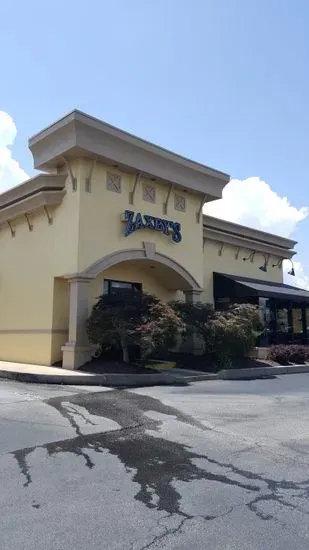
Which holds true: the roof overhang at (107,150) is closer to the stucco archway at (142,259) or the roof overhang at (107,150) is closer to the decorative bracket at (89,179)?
the decorative bracket at (89,179)

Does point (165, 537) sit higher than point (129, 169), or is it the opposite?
point (129, 169)

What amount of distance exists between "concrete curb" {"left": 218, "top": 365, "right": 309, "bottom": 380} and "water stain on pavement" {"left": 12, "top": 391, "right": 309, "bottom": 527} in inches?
288

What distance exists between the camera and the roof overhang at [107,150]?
1645 cm

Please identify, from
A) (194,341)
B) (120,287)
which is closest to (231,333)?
(194,341)

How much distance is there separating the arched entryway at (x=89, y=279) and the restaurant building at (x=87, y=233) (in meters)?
0.03

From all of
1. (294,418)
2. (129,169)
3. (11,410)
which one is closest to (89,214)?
(129,169)

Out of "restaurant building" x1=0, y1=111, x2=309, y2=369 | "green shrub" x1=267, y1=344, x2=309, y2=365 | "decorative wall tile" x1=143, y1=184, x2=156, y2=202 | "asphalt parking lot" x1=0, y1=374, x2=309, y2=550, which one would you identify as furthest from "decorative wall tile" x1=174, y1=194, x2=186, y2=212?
"asphalt parking lot" x1=0, y1=374, x2=309, y2=550

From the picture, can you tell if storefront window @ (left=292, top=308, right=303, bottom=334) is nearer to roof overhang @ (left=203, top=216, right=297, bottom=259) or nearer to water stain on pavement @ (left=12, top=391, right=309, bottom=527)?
roof overhang @ (left=203, top=216, right=297, bottom=259)

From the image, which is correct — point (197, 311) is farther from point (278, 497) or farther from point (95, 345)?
point (278, 497)

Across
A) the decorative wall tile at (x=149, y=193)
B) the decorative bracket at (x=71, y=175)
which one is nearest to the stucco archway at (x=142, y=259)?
the decorative wall tile at (x=149, y=193)

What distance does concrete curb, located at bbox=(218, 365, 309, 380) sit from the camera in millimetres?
16719

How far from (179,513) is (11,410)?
18.1 feet

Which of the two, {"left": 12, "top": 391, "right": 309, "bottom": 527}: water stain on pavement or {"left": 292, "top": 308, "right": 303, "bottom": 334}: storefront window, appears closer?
{"left": 12, "top": 391, "right": 309, "bottom": 527}: water stain on pavement

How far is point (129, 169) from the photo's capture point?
1831 cm
